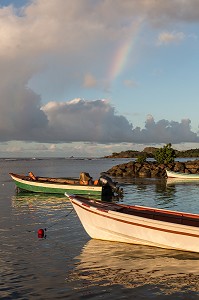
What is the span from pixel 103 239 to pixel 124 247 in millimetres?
1676

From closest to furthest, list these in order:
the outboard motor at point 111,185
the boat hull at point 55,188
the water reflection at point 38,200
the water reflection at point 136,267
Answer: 1. the water reflection at point 136,267
2. the water reflection at point 38,200
3. the boat hull at point 55,188
4. the outboard motor at point 111,185

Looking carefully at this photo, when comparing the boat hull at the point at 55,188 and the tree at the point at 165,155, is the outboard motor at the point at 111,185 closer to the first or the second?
the boat hull at the point at 55,188

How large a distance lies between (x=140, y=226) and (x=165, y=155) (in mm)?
76149

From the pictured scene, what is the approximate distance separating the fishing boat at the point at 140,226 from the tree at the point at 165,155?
72485mm

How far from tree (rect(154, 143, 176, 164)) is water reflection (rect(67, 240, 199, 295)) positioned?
245 ft

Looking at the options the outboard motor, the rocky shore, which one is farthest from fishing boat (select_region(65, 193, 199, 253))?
the rocky shore

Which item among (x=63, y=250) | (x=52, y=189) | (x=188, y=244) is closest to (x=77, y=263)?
(x=63, y=250)

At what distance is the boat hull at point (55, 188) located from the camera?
4062 cm

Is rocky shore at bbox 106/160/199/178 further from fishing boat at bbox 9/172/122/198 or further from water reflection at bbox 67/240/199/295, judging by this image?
water reflection at bbox 67/240/199/295

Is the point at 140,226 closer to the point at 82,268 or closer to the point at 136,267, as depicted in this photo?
the point at 136,267

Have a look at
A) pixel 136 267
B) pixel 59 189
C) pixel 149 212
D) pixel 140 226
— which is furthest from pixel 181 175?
pixel 136 267

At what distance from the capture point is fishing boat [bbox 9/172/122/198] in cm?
4075

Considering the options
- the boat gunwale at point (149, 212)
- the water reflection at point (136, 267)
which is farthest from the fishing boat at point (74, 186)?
the water reflection at point (136, 267)

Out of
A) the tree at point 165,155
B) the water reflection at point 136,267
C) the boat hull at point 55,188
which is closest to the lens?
the water reflection at point 136,267
